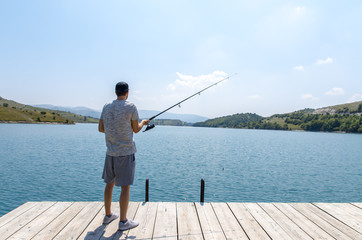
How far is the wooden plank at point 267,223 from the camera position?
14.5ft

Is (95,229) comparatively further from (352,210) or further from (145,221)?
(352,210)

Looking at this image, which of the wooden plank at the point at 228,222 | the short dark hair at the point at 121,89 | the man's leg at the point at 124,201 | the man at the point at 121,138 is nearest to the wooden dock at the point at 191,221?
the wooden plank at the point at 228,222

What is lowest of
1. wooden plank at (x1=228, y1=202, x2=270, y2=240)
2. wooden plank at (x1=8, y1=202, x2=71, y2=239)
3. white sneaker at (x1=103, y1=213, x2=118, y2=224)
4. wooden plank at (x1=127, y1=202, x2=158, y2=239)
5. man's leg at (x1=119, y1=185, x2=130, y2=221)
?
wooden plank at (x1=228, y1=202, x2=270, y2=240)

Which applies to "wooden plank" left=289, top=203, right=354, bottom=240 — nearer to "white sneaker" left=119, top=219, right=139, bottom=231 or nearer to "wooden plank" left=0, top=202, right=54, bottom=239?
"white sneaker" left=119, top=219, right=139, bottom=231

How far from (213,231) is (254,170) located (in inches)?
872

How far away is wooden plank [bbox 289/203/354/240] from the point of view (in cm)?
452

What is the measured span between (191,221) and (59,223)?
2.79 metres

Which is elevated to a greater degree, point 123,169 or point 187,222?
point 123,169

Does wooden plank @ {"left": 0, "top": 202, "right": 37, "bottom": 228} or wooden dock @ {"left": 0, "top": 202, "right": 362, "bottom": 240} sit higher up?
wooden plank @ {"left": 0, "top": 202, "right": 37, "bottom": 228}

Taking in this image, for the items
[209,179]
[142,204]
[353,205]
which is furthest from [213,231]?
[209,179]

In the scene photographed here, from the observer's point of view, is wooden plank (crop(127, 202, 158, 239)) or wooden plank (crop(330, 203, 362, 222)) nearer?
Result: wooden plank (crop(127, 202, 158, 239))

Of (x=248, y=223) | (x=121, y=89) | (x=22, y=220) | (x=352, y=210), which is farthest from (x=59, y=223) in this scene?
(x=352, y=210)

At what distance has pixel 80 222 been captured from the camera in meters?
4.76

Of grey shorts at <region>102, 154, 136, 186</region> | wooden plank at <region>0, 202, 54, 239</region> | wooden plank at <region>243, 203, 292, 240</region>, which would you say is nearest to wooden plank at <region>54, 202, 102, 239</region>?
wooden plank at <region>0, 202, 54, 239</region>
